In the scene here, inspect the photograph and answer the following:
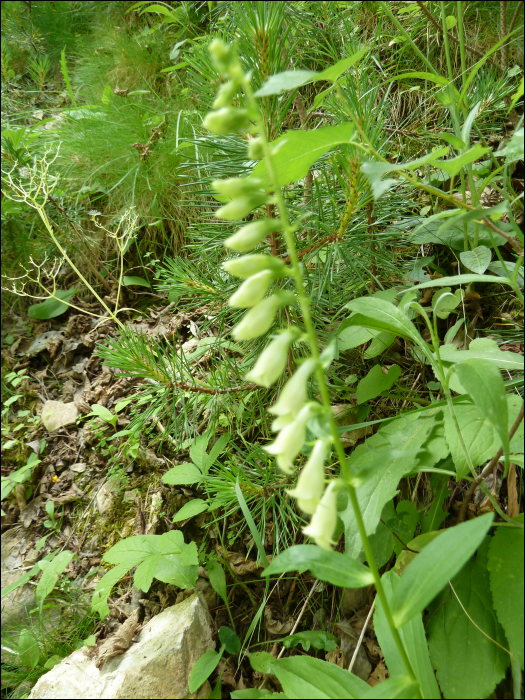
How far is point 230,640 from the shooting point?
57.5 inches

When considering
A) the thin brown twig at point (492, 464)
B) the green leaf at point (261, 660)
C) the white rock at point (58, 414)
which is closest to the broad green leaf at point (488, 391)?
the thin brown twig at point (492, 464)

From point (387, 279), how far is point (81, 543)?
1.75m

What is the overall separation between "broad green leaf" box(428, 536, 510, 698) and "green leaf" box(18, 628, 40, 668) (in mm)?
1423

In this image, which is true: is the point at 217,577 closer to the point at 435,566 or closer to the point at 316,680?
the point at 316,680

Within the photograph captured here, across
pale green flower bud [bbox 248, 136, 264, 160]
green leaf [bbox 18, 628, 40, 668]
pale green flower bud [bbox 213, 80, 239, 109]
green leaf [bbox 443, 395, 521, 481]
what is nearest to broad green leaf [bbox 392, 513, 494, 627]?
green leaf [bbox 443, 395, 521, 481]

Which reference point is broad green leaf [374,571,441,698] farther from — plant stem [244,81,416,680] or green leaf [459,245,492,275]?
green leaf [459,245,492,275]

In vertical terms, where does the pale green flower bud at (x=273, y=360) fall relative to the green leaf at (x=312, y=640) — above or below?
above

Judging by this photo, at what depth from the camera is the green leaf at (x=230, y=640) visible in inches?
57.0

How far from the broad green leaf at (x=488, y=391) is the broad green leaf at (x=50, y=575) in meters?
1.75

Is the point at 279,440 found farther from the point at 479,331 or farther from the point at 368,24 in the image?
the point at 368,24

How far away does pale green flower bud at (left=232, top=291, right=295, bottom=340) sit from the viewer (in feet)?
2.68

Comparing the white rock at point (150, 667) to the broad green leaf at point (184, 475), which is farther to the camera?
the broad green leaf at point (184, 475)

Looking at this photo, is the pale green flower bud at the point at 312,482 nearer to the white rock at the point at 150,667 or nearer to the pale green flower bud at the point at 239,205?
the pale green flower bud at the point at 239,205

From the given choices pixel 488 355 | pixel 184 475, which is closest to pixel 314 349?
pixel 488 355
